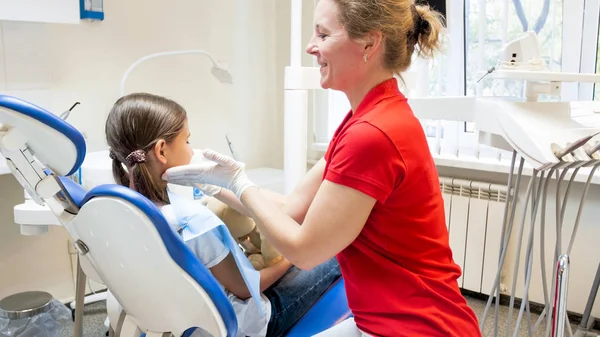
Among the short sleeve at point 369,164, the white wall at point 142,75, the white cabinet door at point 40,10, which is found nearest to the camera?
the short sleeve at point 369,164

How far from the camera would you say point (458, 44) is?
2844 millimetres

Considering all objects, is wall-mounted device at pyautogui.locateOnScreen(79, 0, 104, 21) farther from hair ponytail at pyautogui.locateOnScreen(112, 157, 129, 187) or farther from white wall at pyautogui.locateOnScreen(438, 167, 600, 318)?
white wall at pyautogui.locateOnScreen(438, 167, 600, 318)

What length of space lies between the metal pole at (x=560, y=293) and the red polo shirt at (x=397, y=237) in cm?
17

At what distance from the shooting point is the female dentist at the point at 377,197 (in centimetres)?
112

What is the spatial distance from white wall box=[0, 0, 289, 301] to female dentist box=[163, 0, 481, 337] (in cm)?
142

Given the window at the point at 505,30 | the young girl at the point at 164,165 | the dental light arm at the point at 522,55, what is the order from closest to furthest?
the young girl at the point at 164,165 → the dental light arm at the point at 522,55 → the window at the point at 505,30

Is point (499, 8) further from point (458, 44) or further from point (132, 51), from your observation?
point (132, 51)

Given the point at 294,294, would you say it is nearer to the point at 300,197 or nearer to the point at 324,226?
the point at 300,197

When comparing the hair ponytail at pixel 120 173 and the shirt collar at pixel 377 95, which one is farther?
the hair ponytail at pixel 120 173

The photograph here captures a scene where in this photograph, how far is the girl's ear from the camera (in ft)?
4.46

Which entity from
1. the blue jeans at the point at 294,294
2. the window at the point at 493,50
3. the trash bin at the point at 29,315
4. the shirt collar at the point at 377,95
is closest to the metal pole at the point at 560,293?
the shirt collar at the point at 377,95

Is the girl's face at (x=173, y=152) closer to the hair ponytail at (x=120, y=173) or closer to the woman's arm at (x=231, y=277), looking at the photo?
the hair ponytail at (x=120, y=173)

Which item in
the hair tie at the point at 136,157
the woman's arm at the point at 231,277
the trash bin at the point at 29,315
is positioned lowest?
the trash bin at the point at 29,315


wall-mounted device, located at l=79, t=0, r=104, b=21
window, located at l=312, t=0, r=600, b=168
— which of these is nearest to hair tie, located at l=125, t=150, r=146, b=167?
wall-mounted device, located at l=79, t=0, r=104, b=21
